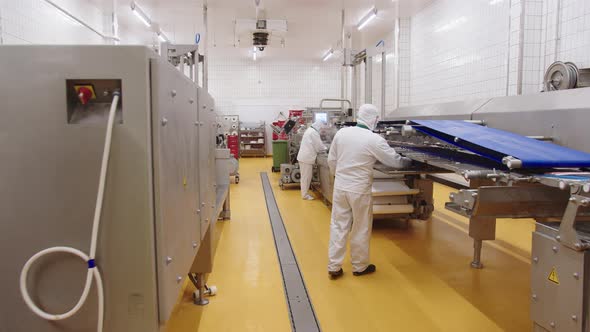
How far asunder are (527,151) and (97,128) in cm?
190

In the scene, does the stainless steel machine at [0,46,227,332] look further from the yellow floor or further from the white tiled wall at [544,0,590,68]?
the white tiled wall at [544,0,590,68]

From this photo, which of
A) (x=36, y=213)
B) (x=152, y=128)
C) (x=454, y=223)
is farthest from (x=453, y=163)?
(x=454, y=223)

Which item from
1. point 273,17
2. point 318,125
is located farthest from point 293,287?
point 273,17

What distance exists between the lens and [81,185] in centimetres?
110

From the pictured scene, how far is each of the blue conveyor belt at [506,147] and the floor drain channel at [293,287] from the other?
143 centimetres

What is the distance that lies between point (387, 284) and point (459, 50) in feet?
16.2

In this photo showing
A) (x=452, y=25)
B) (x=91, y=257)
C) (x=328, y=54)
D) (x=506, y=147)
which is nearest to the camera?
(x=91, y=257)

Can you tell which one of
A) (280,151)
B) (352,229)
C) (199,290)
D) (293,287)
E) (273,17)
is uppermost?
(273,17)

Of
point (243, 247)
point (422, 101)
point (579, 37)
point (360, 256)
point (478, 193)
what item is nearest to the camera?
point (478, 193)

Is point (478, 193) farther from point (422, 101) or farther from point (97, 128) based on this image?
point (422, 101)

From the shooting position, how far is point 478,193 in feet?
5.64

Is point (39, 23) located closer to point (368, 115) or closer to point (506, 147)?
point (368, 115)

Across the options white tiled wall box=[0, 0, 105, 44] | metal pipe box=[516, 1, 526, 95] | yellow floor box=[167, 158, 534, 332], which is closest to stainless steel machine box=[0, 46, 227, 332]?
yellow floor box=[167, 158, 534, 332]

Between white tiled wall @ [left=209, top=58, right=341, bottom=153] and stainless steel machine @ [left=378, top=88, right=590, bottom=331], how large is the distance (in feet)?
36.6
